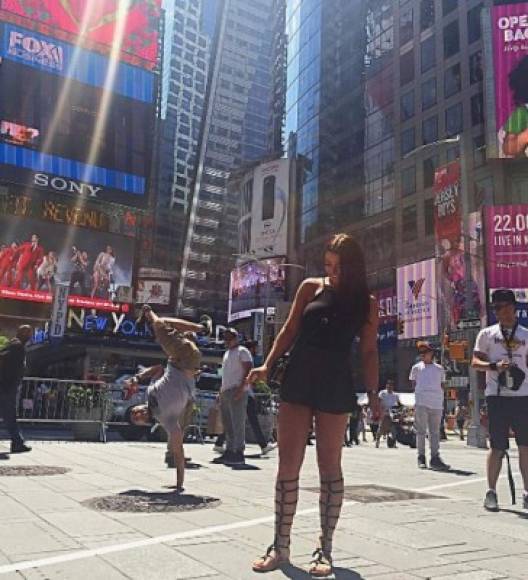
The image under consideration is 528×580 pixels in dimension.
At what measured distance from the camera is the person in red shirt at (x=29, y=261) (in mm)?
43094

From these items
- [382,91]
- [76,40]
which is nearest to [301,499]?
[76,40]

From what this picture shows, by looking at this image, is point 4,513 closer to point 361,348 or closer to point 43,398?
point 361,348

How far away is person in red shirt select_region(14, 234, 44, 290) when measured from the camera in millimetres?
43094

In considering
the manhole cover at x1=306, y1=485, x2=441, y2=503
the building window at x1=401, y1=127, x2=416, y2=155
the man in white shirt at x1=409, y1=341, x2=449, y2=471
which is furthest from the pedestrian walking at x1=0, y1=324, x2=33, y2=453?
the building window at x1=401, y1=127, x2=416, y2=155

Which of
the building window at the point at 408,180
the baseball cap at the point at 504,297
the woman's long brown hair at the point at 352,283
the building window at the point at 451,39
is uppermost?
the building window at the point at 451,39

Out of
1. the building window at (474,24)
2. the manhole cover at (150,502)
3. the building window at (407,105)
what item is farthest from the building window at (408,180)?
the manhole cover at (150,502)

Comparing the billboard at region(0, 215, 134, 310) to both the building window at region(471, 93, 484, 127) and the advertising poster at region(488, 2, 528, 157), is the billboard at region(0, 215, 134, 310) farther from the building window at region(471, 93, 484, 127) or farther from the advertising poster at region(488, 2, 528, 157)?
the building window at region(471, 93, 484, 127)

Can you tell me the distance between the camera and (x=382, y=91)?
211 feet

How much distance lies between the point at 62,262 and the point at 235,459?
126ft

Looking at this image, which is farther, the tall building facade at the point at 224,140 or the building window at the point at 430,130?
the tall building facade at the point at 224,140

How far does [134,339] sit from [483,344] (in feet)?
80.8

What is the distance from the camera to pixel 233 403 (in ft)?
30.9

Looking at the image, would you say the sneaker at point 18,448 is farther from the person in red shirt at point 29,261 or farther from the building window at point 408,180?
the building window at point 408,180

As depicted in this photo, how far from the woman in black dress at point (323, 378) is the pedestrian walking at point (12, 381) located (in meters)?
7.27
